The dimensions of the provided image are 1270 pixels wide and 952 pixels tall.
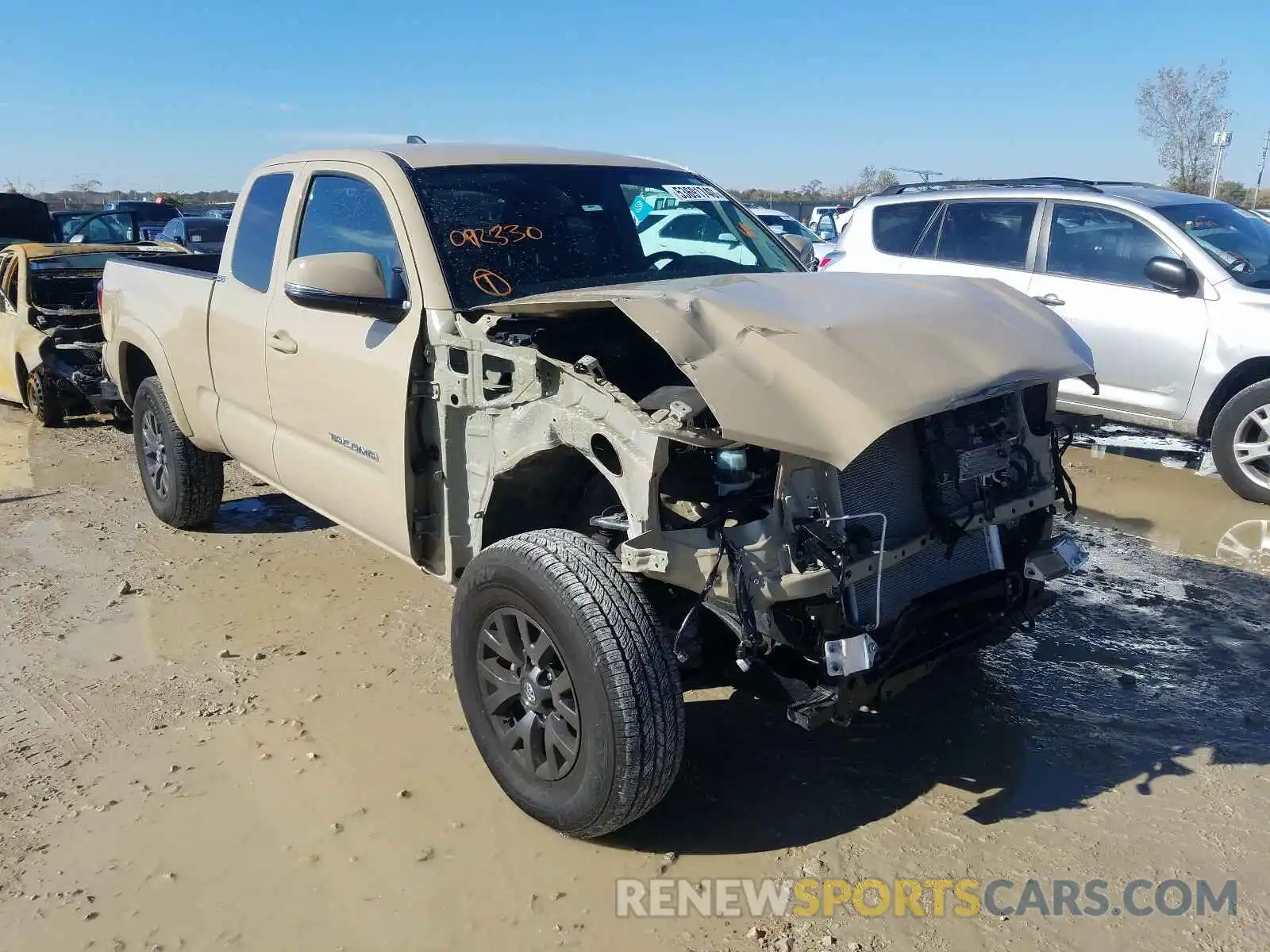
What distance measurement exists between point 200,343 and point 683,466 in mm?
3061

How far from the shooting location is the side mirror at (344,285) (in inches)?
133

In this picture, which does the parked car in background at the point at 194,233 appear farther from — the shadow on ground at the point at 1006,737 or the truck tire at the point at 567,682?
the shadow on ground at the point at 1006,737

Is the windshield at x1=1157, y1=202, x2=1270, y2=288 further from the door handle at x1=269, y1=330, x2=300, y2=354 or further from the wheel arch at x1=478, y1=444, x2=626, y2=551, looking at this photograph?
the door handle at x1=269, y1=330, x2=300, y2=354

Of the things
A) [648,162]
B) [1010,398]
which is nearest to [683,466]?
[1010,398]

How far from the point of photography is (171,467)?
5617 millimetres

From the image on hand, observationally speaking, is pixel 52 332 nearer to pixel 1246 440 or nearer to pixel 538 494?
pixel 538 494

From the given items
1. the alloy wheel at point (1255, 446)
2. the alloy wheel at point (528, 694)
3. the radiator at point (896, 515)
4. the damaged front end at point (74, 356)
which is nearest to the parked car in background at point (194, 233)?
the damaged front end at point (74, 356)

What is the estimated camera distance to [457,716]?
3.71 metres

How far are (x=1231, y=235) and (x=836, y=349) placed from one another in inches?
213

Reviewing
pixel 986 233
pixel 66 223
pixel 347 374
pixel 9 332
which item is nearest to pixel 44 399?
pixel 9 332

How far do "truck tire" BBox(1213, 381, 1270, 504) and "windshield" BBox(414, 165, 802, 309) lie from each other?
134 inches

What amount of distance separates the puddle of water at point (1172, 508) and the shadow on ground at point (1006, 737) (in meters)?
1.01

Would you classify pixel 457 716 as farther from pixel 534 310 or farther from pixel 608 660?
pixel 534 310

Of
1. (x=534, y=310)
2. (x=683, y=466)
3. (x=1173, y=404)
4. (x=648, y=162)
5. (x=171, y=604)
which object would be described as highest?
(x=648, y=162)
